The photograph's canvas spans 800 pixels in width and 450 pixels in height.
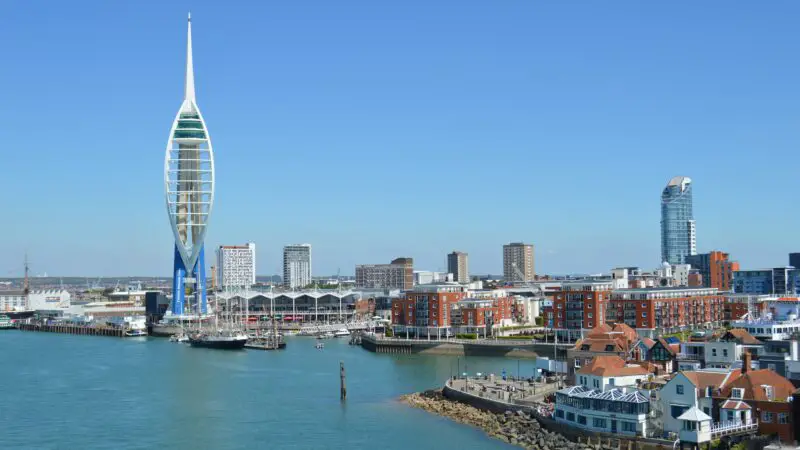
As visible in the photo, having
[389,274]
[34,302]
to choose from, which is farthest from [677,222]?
[34,302]

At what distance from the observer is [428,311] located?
130 feet

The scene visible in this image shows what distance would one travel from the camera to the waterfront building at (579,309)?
34.5 metres

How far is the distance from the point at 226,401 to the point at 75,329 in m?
37.0

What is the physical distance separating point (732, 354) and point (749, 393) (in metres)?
4.43

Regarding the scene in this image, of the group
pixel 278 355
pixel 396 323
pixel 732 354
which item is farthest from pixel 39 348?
pixel 732 354

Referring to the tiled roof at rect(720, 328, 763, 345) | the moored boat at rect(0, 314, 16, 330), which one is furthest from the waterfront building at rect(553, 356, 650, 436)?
the moored boat at rect(0, 314, 16, 330)

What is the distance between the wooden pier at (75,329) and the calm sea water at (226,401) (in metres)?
14.8

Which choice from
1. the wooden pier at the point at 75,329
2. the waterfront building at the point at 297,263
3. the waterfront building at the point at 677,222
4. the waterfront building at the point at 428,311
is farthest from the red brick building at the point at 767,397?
the waterfront building at the point at 297,263

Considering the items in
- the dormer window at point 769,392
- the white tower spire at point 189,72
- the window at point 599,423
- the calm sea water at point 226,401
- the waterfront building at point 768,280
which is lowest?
the calm sea water at point 226,401

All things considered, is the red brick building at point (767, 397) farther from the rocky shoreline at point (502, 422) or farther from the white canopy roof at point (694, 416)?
the rocky shoreline at point (502, 422)

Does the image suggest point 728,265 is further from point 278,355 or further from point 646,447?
point 646,447

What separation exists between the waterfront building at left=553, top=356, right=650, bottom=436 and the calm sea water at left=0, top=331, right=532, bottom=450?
1.44 m

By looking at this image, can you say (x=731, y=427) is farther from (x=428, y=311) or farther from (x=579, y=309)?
(x=428, y=311)

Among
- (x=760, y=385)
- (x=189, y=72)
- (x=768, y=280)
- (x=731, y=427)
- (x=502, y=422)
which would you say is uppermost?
(x=189, y=72)
